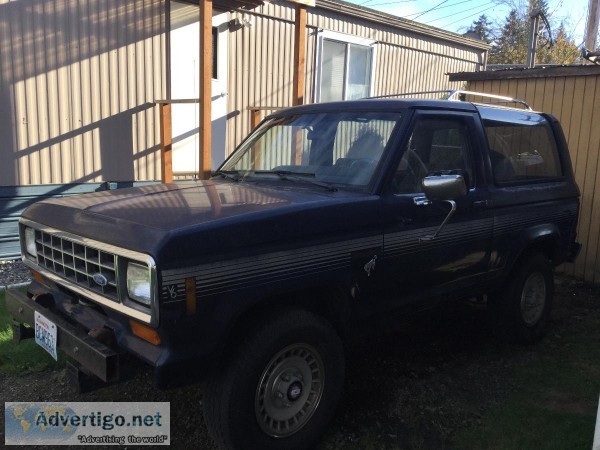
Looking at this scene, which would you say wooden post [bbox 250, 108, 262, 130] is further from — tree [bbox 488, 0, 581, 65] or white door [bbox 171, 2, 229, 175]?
tree [bbox 488, 0, 581, 65]

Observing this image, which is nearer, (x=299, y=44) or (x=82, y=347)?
(x=82, y=347)

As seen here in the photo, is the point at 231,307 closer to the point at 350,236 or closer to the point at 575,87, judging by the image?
the point at 350,236

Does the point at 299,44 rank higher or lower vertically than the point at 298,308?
higher

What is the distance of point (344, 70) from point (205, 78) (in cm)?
480

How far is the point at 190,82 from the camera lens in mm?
8430

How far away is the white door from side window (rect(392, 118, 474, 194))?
5.50m

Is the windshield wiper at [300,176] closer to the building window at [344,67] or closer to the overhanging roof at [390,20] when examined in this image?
the overhanging roof at [390,20]

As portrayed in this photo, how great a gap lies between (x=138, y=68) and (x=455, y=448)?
21.9ft

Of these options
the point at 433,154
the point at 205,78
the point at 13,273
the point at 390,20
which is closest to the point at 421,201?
the point at 433,154

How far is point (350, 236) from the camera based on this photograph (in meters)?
3.07

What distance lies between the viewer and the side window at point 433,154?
3.44 metres

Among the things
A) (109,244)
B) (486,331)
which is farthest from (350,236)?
(486,331)

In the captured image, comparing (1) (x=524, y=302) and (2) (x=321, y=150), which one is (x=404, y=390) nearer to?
(1) (x=524, y=302)

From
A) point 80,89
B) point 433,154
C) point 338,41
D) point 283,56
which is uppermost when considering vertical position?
point 338,41
